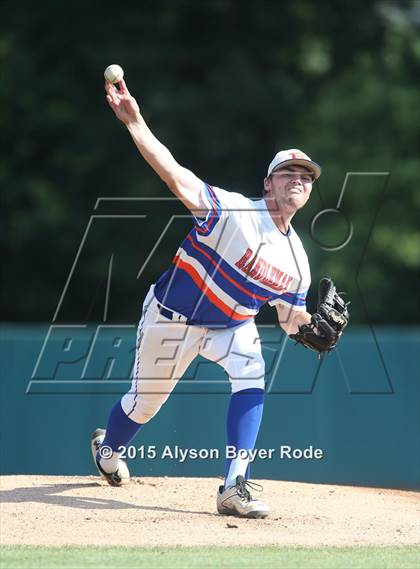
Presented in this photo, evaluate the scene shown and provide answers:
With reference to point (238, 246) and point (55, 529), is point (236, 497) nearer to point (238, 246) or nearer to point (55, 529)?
point (55, 529)

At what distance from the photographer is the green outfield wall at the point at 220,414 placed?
893 centimetres

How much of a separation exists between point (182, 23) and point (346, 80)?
3.94 m

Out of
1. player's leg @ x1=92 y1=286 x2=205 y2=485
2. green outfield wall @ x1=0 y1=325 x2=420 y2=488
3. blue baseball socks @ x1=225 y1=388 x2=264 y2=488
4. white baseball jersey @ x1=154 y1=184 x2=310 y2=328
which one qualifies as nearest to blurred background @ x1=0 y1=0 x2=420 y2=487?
green outfield wall @ x1=0 y1=325 x2=420 y2=488

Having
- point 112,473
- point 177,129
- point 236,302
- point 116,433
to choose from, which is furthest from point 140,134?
point 177,129

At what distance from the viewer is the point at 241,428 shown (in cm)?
649

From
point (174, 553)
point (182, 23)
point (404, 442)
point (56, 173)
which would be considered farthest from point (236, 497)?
point (182, 23)

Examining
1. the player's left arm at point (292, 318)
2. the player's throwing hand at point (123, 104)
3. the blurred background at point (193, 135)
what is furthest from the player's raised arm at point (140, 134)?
the blurred background at point (193, 135)

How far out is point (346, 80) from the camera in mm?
21797

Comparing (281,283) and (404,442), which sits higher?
(404,442)

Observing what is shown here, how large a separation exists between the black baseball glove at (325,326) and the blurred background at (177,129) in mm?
11486

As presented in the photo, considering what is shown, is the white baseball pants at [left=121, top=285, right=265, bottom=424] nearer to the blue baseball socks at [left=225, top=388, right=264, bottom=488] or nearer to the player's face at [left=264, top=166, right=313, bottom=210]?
the blue baseball socks at [left=225, top=388, right=264, bottom=488]

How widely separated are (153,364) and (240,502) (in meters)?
1.02

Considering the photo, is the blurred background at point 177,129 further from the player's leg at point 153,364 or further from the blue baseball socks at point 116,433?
the player's leg at point 153,364

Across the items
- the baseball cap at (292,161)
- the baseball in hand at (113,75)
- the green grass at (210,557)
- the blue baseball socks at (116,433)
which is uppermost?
the baseball cap at (292,161)
